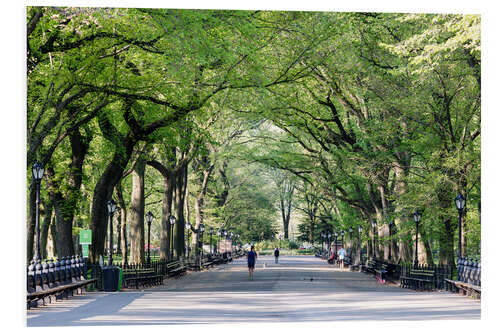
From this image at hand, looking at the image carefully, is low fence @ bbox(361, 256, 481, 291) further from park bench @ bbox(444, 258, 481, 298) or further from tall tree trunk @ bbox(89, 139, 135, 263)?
tall tree trunk @ bbox(89, 139, 135, 263)

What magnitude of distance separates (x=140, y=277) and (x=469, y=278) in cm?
1335

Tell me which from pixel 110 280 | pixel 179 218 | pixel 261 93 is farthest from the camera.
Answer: pixel 179 218

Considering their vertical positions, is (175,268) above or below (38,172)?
below

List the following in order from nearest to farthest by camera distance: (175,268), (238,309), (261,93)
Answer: (238,309)
(261,93)
(175,268)

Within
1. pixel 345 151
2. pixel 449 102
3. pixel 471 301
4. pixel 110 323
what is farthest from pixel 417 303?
pixel 345 151

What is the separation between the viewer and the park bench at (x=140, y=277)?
28.4 metres

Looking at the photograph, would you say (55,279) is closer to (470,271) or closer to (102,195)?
(102,195)

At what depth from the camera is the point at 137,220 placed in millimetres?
36094

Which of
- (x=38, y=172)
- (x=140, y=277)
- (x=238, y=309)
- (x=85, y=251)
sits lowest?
(x=140, y=277)

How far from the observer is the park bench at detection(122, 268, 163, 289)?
1119 inches

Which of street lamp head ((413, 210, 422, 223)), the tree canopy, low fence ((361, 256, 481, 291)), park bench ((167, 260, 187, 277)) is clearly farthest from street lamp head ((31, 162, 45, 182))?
park bench ((167, 260, 187, 277))

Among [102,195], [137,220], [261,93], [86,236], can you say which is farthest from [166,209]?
[86,236]

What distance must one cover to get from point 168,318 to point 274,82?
46.2ft

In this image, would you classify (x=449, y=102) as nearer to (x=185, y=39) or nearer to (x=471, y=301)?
(x=471, y=301)
